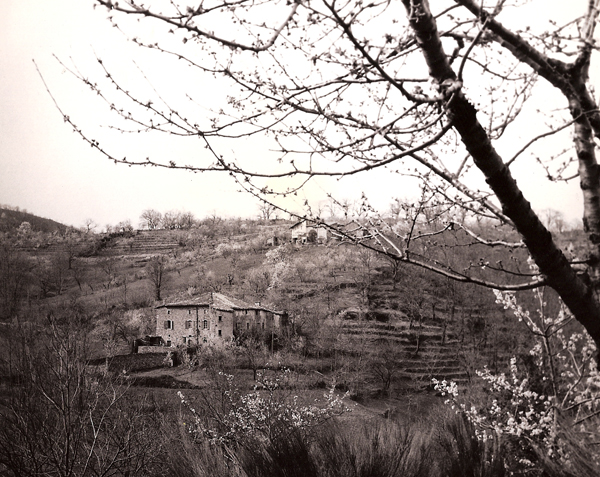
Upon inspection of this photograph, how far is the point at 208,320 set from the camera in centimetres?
3544

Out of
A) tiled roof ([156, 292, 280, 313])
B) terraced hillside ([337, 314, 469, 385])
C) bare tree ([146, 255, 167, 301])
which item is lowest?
terraced hillside ([337, 314, 469, 385])

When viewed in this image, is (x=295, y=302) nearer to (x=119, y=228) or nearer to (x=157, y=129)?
(x=157, y=129)

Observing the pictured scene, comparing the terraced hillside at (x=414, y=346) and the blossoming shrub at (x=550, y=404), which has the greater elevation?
the blossoming shrub at (x=550, y=404)

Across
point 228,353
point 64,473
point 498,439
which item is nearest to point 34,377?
point 64,473

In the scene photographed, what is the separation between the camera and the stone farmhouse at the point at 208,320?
35312 mm

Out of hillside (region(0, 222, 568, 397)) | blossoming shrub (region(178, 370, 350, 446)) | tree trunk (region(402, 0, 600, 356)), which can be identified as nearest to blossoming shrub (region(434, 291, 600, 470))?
tree trunk (region(402, 0, 600, 356))

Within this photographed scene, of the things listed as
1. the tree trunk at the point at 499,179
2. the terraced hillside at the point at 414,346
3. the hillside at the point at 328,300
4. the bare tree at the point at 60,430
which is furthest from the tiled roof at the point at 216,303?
the tree trunk at the point at 499,179

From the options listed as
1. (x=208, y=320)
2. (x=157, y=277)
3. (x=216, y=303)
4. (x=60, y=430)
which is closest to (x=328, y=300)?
(x=216, y=303)

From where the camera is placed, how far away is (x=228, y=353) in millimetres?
33312

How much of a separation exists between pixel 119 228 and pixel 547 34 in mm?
85471

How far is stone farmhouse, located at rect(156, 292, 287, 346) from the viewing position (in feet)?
116

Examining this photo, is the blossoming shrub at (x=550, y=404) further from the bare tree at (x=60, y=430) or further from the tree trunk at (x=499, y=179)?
the bare tree at (x=60, y=430)

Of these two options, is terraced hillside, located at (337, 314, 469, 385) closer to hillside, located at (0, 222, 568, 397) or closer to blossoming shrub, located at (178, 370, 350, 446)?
hillside, located at (0, 222, 568, 397)

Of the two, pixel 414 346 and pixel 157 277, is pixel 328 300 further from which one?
pixel 157 277
